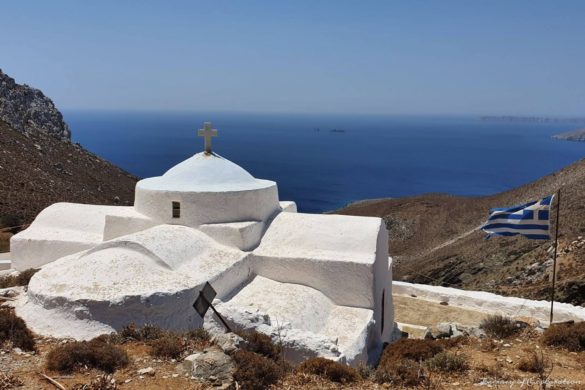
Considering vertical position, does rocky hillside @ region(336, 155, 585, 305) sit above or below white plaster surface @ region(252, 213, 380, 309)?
below

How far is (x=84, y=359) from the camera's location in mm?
6805

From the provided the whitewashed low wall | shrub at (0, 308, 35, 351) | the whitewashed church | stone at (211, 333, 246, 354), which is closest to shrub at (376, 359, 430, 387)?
the whitewashed church

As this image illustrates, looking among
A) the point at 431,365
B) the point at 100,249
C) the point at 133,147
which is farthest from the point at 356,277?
the point at 133,147

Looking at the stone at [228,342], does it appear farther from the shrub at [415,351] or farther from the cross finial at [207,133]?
the cross finial at [207,133]

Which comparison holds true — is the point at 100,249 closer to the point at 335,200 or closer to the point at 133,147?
the point at 335,200

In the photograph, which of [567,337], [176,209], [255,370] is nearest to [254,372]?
[255,370]

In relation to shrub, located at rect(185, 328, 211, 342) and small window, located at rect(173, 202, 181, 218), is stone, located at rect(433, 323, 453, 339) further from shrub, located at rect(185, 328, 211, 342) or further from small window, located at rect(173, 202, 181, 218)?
small window, located at rect(173, 202, 181, 218)

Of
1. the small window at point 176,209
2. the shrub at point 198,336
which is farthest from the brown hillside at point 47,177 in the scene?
the shrub at point 198,336

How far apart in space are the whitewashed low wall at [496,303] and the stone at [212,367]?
10.7 metres

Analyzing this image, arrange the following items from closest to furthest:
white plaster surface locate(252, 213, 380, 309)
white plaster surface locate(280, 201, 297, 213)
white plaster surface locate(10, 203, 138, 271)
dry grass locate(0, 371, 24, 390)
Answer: dry grass locate(0, 371, 24, 390) < white plaster surface locate(252, 213, 380, 309) < white plaster surface locate(10, 203, 138, 271) < white plaster surface locate(280, 201, 297, 213)

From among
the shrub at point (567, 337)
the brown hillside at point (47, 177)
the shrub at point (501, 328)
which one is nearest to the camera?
the shrub at point (567, 337)

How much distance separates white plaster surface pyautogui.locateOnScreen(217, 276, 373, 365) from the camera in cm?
882

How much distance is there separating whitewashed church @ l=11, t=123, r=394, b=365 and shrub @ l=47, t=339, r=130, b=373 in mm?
1839

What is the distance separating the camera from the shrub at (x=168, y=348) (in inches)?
281
